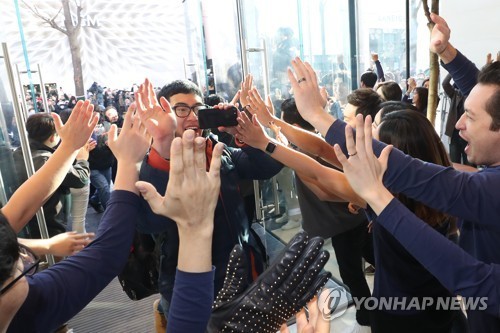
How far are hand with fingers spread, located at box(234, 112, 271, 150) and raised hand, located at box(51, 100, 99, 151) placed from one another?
1.73ft

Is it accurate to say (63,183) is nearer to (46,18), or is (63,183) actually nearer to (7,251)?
(7,251)

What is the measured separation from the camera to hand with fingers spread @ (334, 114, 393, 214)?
0.84m

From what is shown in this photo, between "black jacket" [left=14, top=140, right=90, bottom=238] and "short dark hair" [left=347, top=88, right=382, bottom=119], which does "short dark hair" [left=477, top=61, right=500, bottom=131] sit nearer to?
"short dark hair" [left=347, top=88, right=382, bottom=119]

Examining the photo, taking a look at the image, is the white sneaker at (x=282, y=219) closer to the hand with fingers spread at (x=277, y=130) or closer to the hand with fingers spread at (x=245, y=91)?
the hand with fingers spread at (x=277, y=130)

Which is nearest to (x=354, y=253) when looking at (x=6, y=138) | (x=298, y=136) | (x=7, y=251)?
(x=298, y=136)

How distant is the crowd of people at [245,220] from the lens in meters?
0.62

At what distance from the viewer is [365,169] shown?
0.85 meters

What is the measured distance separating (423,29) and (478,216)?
5.49m

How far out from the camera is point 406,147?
1214 mm

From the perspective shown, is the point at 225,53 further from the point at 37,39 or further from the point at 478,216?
the point at 37,39

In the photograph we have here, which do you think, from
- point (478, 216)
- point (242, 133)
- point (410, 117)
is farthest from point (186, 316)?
point (410, 117)

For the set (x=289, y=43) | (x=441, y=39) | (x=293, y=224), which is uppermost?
(x=289, y=43)

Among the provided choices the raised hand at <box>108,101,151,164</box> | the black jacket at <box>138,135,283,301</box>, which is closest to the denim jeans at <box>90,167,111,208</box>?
the black jacket at <box>138,135,283,301</box>

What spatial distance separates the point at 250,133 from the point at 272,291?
2.71 feet
